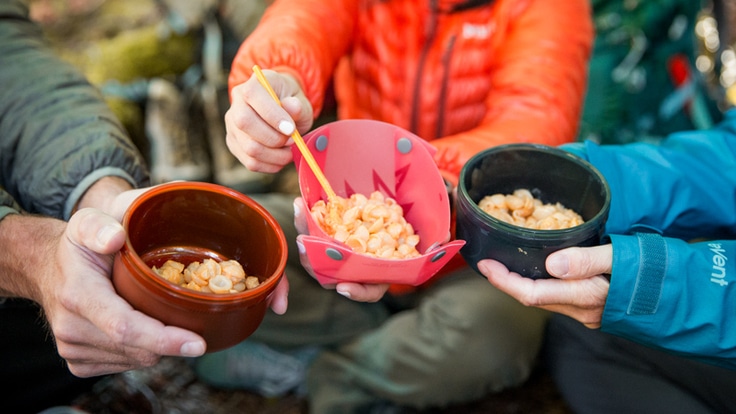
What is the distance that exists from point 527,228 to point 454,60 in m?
0.63

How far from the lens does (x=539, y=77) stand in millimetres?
1314

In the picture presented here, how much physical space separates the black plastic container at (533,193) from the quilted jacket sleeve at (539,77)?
140mm

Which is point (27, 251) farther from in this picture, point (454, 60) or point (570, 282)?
point (454, 60)

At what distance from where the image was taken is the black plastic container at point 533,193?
889 millimetres

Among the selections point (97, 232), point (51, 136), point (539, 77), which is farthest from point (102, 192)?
point (539, 77)

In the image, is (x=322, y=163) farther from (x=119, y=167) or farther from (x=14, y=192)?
(x=14, y=192)

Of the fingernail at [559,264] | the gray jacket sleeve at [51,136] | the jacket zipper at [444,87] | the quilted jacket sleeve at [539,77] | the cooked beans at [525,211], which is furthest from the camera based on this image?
the jacket zipper at [444,87]

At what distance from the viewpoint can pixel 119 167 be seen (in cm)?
114

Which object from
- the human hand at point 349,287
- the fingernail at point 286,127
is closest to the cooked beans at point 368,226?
the human hand at point 349,287

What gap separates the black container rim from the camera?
87 centimetres

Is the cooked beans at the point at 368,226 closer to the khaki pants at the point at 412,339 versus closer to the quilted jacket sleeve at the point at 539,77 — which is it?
the quilted jacket sleeve at the point at 539,77

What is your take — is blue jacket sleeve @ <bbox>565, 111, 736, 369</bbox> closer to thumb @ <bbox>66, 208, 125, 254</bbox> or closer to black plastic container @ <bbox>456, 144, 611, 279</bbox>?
black plastic container @ <bbox>456, 144, 611, 279</bbox>

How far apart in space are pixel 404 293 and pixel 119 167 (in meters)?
0.73

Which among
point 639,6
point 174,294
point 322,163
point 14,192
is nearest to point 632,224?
point 322,163
